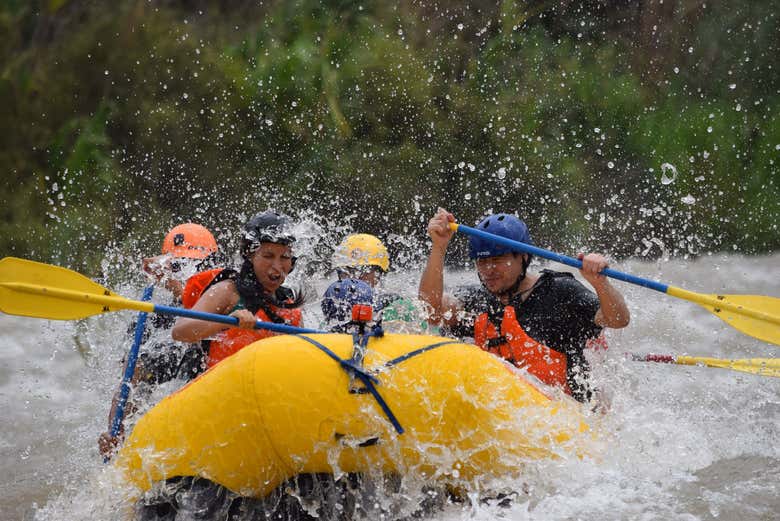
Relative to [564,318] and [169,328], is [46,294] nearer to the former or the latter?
[169,328]

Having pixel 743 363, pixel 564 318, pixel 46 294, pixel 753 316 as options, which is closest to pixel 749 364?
pixel 743 363

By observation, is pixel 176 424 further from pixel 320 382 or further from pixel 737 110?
pixel 737 110

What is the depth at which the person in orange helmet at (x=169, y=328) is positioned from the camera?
516cm

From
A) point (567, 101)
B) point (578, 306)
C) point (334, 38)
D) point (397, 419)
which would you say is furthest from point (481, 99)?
point (397, 419)

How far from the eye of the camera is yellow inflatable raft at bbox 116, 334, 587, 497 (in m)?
3.55

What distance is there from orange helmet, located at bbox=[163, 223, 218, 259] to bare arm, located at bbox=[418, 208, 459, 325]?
187 centimetres

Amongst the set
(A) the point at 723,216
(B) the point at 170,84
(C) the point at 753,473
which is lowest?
(C) the point at 753,473

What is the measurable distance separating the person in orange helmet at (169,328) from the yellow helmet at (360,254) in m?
0.86

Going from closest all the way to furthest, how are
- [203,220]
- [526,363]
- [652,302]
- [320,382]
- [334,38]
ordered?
[320,382]
[526,363]
[652,302]
[203,220]
[334,38]

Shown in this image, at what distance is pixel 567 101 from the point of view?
11438mm

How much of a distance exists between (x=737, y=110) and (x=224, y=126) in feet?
19.9

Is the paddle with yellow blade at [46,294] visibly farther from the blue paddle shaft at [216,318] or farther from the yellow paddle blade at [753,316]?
the yellow paddle blade at [753,316]

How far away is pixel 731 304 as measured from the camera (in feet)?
15.3

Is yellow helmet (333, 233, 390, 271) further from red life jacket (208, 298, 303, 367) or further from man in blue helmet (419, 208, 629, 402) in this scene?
red life jacket (208, 298, 303, 367)
